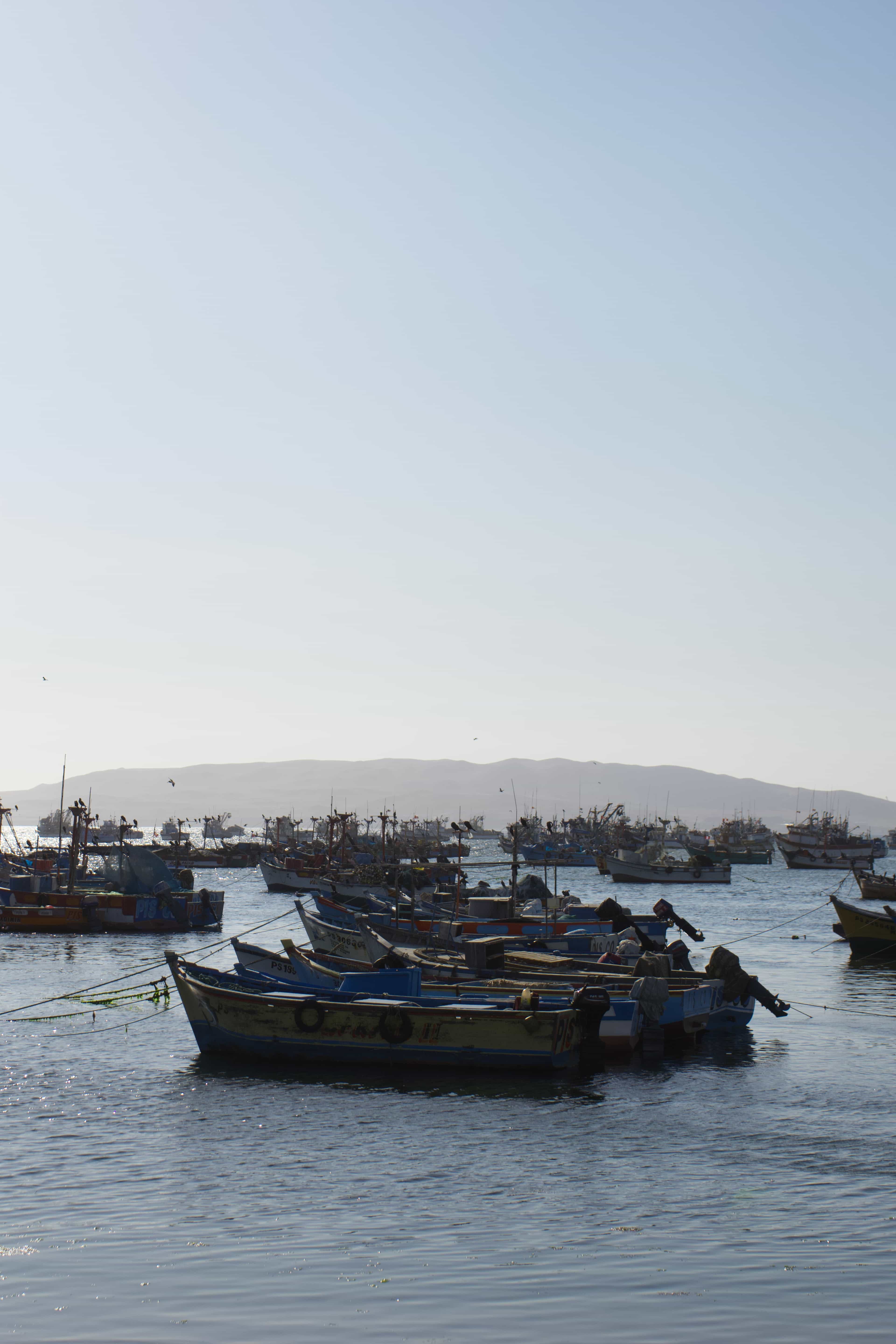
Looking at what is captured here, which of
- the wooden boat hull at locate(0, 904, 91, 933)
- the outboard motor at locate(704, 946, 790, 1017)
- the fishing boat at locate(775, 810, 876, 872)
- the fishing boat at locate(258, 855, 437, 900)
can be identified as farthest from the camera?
the fishing boat at locate(775, 810, 876, 872)

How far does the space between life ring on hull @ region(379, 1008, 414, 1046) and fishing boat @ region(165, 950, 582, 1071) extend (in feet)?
0.06

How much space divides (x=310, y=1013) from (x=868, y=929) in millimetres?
36680

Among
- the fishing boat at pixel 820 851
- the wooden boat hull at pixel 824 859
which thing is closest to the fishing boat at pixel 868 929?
the fishing boat at pixel 820 851

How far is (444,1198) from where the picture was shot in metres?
18.2

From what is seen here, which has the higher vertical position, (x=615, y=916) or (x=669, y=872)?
(x=615, y=916)

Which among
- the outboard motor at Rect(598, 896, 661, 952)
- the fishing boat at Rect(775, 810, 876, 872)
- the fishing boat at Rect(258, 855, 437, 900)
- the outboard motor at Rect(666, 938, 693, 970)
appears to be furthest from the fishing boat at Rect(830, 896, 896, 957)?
the fishing boat at Rect(775, 810, 876, 872)

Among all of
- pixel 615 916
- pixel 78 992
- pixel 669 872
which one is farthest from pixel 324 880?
pixel 78 992

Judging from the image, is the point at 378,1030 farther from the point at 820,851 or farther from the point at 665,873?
the point at 820,851

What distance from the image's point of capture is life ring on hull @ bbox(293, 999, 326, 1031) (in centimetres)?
2881

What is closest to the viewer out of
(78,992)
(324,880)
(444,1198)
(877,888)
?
(444,1198)

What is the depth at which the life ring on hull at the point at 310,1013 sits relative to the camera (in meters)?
28.8

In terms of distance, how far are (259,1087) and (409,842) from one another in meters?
165

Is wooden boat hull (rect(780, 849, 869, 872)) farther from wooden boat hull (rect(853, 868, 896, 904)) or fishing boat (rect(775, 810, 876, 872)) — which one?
wooden boat hull (rect(853, 868, 896, 904))

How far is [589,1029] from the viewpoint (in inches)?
1129
